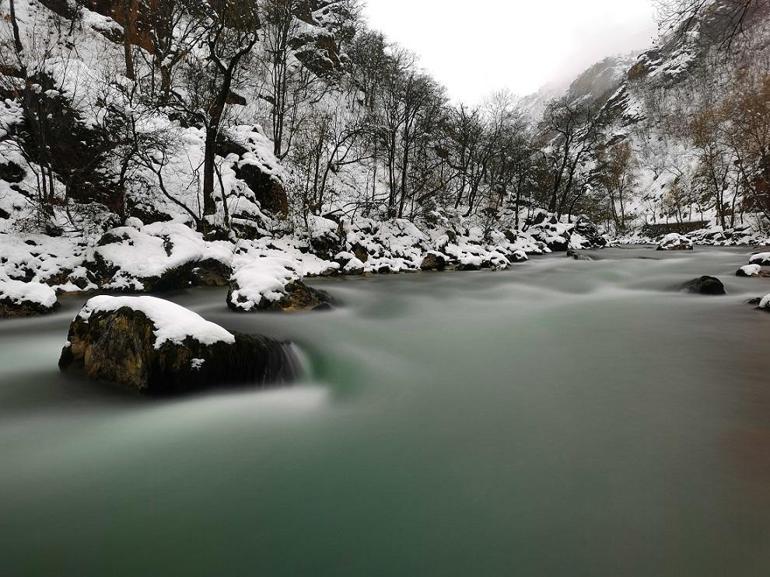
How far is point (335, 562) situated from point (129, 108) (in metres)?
15.0

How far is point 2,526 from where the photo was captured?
208 centimetres

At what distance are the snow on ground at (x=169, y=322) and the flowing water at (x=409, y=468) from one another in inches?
23.2

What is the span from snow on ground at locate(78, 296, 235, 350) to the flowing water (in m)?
0.59

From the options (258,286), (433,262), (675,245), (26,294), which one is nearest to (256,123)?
(433,262)

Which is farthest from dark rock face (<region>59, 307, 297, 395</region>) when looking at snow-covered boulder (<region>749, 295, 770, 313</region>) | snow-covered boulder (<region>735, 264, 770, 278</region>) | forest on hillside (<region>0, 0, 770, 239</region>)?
Result: snow-covered boulder (<region>735, 264, 770, 278</region>)

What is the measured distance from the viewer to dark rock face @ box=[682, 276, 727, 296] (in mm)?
9055

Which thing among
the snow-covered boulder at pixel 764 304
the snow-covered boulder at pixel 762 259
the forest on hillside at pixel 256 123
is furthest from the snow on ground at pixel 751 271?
the forest on hillside at pixel 256 123

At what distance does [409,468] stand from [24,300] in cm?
825

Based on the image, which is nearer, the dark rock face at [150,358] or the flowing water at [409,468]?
the flowing water at [409,468]

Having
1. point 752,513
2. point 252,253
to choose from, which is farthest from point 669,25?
point 252,253

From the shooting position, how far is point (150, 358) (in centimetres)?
363

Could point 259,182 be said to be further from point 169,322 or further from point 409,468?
point 409,468

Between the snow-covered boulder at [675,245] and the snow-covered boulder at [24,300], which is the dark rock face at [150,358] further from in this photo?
the snow-covered boulder at [675,245]

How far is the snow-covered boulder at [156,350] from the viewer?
365 centimetres
